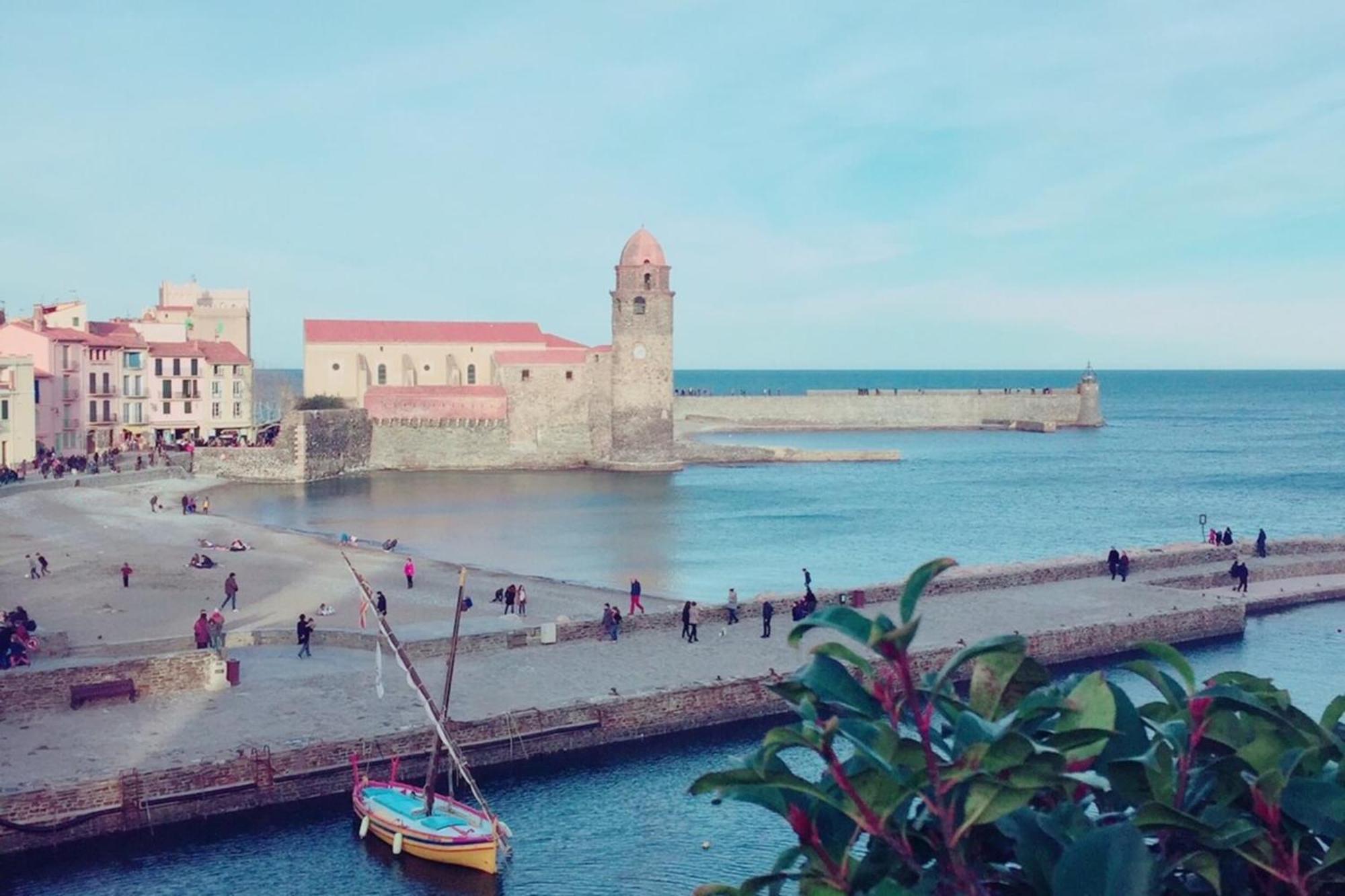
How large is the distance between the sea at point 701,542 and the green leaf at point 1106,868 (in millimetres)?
7096

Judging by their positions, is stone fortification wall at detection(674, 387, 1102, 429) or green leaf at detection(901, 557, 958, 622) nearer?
green leaf at detection(901, 557, 958, 622)

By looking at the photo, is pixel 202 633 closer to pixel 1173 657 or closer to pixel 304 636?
pixel 304 636

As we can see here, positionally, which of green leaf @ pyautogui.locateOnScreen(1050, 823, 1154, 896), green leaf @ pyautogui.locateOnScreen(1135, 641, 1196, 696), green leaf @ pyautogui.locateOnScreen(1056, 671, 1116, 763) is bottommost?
green leaf @ pyautogui.locateOnScreen(1050, 823, 1154, 896)

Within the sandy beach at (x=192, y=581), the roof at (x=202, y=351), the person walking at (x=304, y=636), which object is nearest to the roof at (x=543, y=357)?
the roof at (x=202, y=351)

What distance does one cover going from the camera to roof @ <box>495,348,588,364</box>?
56094 mm

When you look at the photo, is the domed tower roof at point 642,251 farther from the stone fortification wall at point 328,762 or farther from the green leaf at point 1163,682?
the green leaf at point 1163,682

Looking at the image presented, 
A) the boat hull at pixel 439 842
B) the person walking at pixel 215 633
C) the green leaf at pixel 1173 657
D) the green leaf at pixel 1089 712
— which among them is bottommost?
the boat hull at pixel 439 842

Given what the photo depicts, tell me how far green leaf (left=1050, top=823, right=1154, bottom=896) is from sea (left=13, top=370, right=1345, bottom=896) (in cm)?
710

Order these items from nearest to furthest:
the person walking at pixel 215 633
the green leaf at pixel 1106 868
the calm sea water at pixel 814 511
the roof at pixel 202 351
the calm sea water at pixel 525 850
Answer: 1. the green leaf at pixel 1106 868
2. the calm sea water at pixel 525 850
3. the person walking at pixel 215 633
4. the calm sea water at pixel 814 511
5. the roof at pixel 202 351

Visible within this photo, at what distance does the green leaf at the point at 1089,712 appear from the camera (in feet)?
13.5

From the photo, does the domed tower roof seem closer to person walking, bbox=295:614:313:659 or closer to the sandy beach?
the sandy beach

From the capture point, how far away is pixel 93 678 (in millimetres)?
15188

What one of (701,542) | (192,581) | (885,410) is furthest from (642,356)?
(885,410)

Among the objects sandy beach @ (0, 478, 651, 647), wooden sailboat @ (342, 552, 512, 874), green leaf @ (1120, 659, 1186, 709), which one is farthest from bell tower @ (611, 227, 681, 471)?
green leaf @ (1120, 659, 1186, 709)
